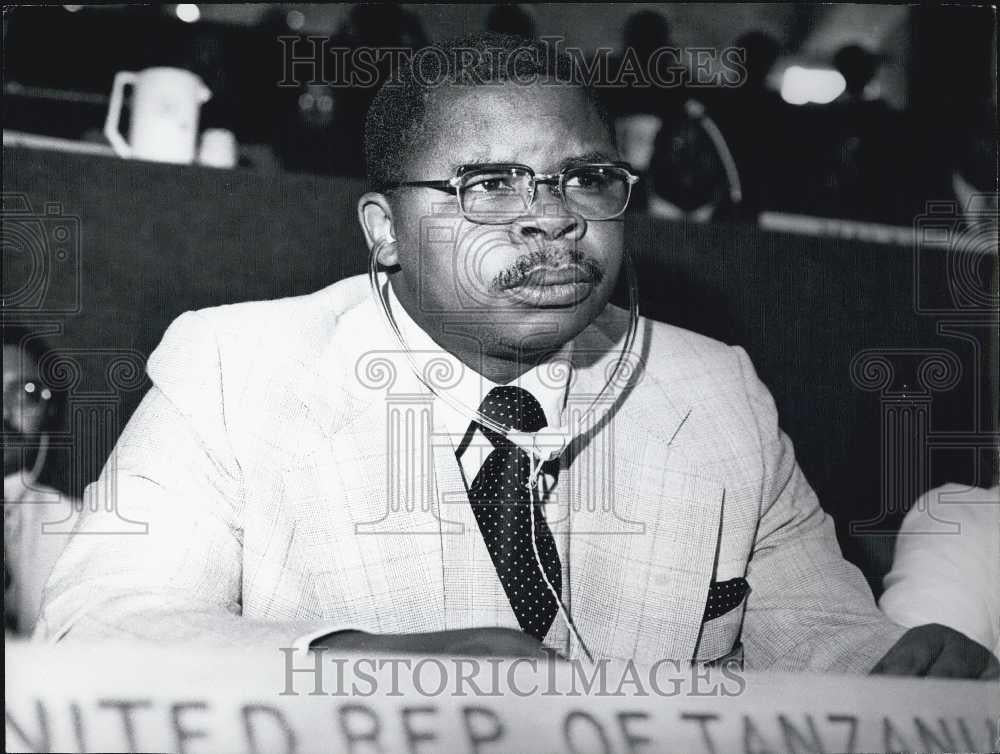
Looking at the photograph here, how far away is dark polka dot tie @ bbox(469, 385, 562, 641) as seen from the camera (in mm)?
1092

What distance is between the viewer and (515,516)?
1110mm

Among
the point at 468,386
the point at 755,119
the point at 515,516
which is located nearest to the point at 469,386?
the point at 468,386

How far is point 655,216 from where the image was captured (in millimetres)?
1220

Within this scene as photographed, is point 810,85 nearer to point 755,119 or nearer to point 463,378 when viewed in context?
point 755,119

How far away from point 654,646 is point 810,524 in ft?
0.83

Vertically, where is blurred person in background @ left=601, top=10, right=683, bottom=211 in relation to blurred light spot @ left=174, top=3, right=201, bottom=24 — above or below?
below

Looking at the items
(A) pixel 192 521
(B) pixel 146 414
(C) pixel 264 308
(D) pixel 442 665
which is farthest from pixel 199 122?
(D) pixel 442 665

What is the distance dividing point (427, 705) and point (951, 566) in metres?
Answer: 0.66

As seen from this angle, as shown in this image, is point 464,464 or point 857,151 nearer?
point 464,464

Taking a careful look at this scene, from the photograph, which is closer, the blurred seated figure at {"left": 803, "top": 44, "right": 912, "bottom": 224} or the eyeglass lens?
the eyeglass lens

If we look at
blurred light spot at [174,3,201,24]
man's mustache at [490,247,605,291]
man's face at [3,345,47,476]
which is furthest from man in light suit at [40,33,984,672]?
blurred light spot at [174,3,201,24]

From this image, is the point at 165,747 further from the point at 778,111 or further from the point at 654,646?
the point at 778,111

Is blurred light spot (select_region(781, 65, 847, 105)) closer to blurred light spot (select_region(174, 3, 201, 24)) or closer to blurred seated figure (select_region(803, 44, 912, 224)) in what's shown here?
blurred seated figure (select_region(803, 44, 912, 224))

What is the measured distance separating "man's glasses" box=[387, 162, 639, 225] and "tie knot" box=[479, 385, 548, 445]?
20 centimetres
